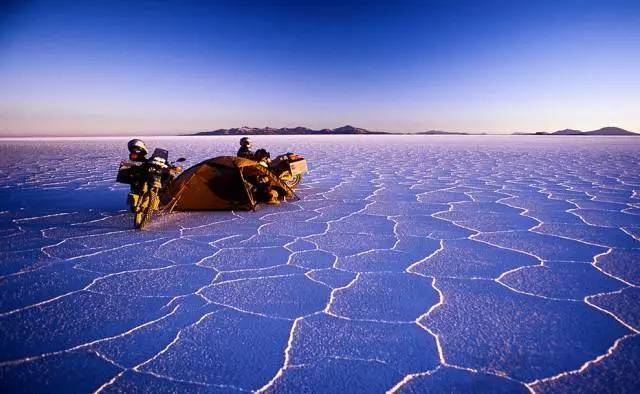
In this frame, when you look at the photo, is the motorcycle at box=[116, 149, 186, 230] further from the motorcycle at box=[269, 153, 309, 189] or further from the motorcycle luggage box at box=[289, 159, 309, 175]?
the motorcycle luggage box at box=[289, 159, 309, 175]

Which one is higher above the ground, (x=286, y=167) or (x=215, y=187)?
(x=286, y=167)

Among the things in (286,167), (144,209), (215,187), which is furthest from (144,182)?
(286,167)

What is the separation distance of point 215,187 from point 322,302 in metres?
3.34

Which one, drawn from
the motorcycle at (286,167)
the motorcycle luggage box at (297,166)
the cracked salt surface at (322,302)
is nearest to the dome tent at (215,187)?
the cracked salt surface at (322,302)

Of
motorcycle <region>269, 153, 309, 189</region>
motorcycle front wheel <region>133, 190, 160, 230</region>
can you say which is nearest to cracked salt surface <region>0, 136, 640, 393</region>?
motorcycle front wheel <region>133, 190, 160, 230</region>

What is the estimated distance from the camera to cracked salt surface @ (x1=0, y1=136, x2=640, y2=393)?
1.87 metres

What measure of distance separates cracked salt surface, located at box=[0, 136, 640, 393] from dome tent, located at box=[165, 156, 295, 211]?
1.42 feet

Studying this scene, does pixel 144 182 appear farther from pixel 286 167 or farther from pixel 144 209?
pixel 286 167

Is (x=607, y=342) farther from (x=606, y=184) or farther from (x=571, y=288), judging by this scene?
(x=606, y=184)

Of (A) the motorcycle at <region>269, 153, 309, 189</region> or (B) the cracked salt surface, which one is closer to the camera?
(B) the cracked salt surface

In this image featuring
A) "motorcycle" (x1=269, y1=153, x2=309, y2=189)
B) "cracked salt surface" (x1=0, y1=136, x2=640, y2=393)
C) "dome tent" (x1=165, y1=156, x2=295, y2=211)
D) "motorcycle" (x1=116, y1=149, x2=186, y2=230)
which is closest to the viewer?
"cracked salt surface" (x1=0, y1=136, x2=640, y2=393)

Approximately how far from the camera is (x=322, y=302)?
261cm

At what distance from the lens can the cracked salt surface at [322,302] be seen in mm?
1865

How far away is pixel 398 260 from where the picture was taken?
344 centimetres
